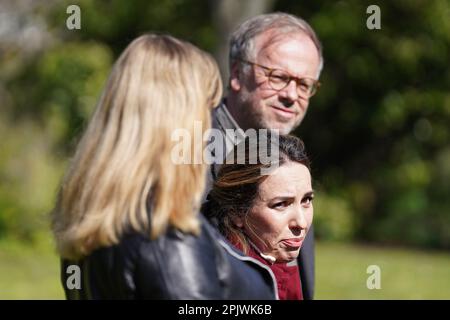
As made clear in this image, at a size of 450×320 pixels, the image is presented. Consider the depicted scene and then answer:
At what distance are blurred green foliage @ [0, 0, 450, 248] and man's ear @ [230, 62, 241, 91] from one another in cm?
1205

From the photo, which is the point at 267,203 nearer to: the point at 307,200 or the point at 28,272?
the point at 307,200

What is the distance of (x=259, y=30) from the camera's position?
3.55m

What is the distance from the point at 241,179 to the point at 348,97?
15791 millimetres

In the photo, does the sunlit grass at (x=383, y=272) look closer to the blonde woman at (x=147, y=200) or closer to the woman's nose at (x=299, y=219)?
the woman's nose at (x=299, y=219)

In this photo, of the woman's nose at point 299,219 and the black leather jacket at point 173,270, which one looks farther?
the woman's nose at point 299,219

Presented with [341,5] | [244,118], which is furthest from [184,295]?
[341,5]

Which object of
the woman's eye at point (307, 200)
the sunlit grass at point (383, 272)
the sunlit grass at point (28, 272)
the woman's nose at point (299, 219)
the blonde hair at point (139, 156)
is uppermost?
the blonde hair at point (139, 156)

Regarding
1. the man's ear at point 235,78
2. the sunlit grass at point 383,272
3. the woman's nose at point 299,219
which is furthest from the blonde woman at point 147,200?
the sunlit grass at point 383,272

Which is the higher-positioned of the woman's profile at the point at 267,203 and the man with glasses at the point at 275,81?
the man with glasses at the point at 275,81

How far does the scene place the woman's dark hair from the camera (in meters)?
2.56

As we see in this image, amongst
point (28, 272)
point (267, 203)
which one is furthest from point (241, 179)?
point (28, 272)

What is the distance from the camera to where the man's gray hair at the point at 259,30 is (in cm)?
349

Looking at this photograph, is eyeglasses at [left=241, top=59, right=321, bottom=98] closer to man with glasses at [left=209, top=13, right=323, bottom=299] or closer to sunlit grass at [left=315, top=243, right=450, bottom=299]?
man with glasses at [left=209, top=13, right=323, bottom=299]

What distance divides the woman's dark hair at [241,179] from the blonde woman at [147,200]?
38cm
